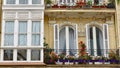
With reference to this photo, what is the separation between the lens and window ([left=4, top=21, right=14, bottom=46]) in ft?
73.2

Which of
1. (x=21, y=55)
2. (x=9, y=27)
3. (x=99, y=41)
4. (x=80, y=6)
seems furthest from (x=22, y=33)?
(x=99, y=41)

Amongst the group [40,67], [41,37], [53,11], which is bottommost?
[40,67]

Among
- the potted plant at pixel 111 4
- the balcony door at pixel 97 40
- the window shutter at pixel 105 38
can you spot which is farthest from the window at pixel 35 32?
the potted plant at pixel 111 4

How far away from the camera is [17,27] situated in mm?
22531

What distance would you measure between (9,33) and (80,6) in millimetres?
4957

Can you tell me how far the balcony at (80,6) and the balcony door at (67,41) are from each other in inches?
53.9

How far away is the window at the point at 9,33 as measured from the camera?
878 inches

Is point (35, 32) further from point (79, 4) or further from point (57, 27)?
point (79, 4)

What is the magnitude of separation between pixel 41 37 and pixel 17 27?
5.37ft

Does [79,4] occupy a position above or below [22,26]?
above

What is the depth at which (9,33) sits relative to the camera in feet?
73.7

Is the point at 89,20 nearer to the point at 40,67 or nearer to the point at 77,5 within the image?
the point at 77,5

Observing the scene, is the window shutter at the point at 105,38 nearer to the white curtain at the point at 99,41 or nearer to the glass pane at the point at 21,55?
the white curtain at the point at 99,41

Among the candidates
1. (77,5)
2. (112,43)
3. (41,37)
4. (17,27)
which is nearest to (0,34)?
(17,27)
